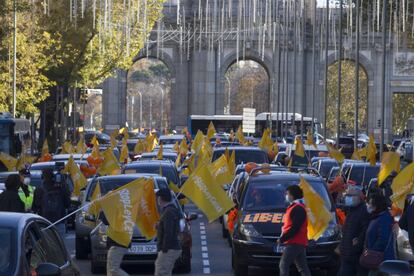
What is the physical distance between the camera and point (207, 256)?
23.2 metres

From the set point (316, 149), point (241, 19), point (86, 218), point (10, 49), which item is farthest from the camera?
point (241, 19)

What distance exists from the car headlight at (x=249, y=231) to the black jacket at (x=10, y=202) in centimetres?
325

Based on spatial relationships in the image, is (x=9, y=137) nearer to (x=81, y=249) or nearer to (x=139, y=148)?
(x=139, y=148)

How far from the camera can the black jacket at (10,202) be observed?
1831cm

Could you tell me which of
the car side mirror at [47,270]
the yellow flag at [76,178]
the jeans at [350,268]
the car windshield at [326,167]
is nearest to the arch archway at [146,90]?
the car windshield at [326,167]

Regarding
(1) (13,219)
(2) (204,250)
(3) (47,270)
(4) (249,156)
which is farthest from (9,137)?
(3) (47,270)

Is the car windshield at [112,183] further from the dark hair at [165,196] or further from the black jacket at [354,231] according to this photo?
the black jacket at [354,231]

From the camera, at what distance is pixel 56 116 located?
222 feet

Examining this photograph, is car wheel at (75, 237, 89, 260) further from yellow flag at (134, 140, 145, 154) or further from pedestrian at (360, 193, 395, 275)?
yellow flag at (134, 140, 145, 154)

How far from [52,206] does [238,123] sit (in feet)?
207

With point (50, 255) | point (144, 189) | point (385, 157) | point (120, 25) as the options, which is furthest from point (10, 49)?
point (50, 255)

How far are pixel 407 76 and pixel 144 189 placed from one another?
258ft

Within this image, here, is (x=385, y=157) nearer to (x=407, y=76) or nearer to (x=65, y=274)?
(x=65, y=274)

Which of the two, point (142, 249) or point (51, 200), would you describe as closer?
point (142, 249)
